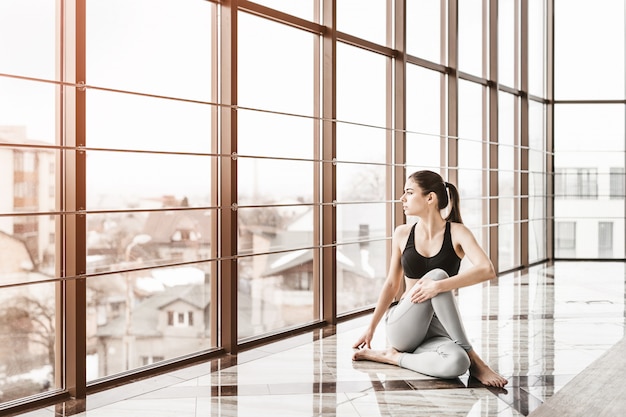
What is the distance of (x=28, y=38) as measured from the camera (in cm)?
305

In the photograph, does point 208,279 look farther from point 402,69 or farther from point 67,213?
point 402,69

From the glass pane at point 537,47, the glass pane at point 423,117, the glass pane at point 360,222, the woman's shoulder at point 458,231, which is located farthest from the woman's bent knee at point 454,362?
the glass pane at point 537,47

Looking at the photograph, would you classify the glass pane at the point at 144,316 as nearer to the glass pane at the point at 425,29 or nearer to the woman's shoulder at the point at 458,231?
the woman's shoulder at the point at 458,231

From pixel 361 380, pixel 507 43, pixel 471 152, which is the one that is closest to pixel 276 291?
pixel 361 380

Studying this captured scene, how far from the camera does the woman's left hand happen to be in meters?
3.21

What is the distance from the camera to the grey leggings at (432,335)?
3221 mm

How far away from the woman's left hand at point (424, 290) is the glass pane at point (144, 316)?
121 cm

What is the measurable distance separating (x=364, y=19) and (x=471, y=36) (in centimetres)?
209

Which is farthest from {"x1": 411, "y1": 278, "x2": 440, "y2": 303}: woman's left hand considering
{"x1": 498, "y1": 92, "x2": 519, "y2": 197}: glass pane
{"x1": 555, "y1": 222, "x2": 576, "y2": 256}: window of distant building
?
{"x1": 555, "y1": 222, "x2": 576, "y2": 256}: window of distant building

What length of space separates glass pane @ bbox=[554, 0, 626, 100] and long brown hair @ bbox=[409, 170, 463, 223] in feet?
20.4

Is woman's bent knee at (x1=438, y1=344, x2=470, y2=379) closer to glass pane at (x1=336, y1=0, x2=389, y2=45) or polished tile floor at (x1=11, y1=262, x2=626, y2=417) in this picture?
polished tile floor at (x1=11, y1=262, x2=626, y2=417)

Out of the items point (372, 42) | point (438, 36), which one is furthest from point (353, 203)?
point (438, 36)

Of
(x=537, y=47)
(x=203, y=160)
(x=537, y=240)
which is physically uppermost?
(x=537, y=47)

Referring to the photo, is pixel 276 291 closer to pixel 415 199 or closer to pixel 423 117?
pixel 415 199
